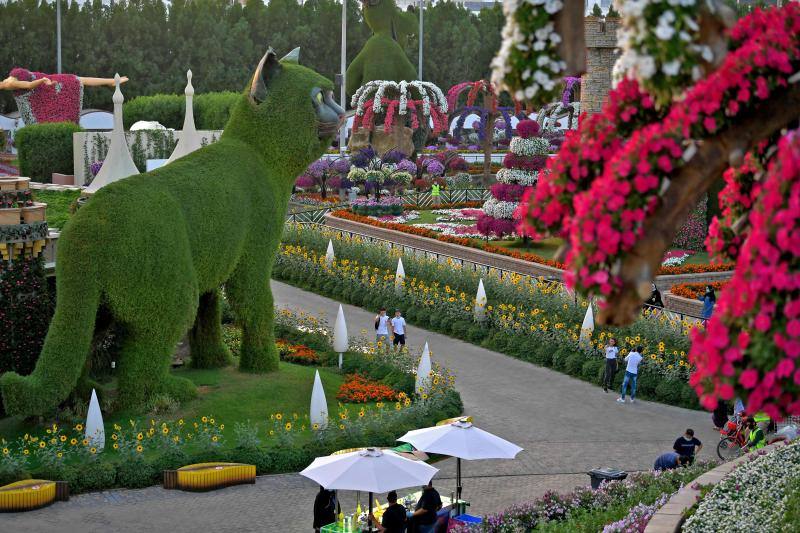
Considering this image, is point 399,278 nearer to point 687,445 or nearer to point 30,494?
point 687,445

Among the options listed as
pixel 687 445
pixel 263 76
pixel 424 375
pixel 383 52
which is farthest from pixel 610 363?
pixel 383 52

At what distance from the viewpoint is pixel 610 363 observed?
20.7m

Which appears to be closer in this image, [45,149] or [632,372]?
[632,372]

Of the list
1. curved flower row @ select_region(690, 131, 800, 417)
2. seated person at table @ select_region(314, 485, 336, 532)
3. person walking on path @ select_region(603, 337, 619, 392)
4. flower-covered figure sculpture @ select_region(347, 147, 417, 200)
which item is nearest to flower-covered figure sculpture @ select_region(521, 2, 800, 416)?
curved flower row @ select_region(690, 131, 800, 417)

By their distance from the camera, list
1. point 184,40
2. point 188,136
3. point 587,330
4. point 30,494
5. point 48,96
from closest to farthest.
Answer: point 30,494
point 587,330
point 188,136
point 48,96
point 184,40

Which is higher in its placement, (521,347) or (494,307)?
(494,307)

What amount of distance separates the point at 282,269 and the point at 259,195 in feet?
40.9

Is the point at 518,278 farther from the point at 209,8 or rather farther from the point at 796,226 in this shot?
the point at 209,8

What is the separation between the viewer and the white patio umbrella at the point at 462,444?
14281 mm

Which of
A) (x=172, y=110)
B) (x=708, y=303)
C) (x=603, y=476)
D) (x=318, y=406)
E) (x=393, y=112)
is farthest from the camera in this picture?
(x=172, y=110)

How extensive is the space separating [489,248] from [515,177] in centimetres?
247

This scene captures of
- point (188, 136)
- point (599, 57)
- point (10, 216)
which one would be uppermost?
point (599, 57)

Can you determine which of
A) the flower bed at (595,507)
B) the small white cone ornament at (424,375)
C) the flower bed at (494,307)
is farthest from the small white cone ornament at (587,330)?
the flower bed at (595,507)

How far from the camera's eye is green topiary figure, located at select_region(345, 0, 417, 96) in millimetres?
62875
